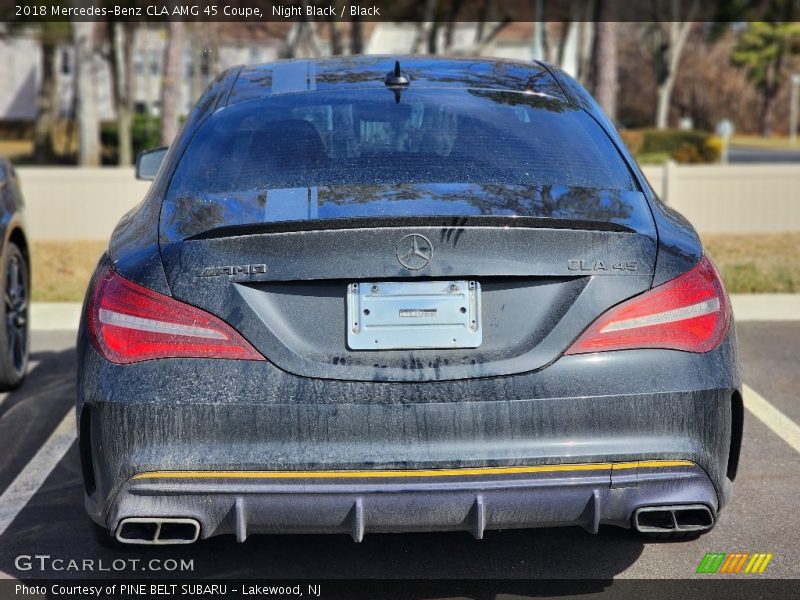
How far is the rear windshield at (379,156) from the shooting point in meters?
3.35

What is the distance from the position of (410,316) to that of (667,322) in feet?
2.32

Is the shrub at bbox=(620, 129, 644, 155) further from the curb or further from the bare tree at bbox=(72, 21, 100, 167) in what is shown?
the curb

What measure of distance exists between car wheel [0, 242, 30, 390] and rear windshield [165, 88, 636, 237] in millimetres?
2596

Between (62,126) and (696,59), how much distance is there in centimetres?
3808

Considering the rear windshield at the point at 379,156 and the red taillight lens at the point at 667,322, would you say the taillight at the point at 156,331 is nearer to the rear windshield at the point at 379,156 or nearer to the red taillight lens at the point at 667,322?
the rear windshield at the point at 379,156

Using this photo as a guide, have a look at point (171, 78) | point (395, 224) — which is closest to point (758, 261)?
point (395, 224)

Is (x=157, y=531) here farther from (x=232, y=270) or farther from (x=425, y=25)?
(x=425, y=25)

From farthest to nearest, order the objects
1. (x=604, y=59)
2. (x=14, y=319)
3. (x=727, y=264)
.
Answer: (x=604, y=59), (x=727, y=264), (x=14, y=319)

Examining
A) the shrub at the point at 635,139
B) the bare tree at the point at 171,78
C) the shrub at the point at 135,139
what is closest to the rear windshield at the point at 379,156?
the bare tree at the point at 171,78

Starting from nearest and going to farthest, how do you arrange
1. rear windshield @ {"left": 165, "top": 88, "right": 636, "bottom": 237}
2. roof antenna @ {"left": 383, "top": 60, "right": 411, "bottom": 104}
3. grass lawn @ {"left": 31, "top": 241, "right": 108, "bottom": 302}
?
rear windshield @ {"left": 165, "top": 88, "right": 636, "bottom": 237}
roof antenna @ {"left": 383, "top": 60, "right": 411, "bottom": 104}
grass lawn @ {"left": 31, "top": 241, "right": 108, "bottom": 302}

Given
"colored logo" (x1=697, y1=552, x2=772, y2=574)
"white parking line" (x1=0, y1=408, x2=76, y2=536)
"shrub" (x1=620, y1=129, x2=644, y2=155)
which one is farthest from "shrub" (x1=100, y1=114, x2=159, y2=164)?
"colored logo" (x1=697, y1=552, x2=772, y2=574)

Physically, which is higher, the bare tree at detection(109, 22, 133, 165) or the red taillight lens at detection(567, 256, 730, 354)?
the red taillight lens at detection(567, 256, 730, 354)

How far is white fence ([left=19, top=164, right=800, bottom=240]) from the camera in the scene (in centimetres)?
1384

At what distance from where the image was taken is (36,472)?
500cm
